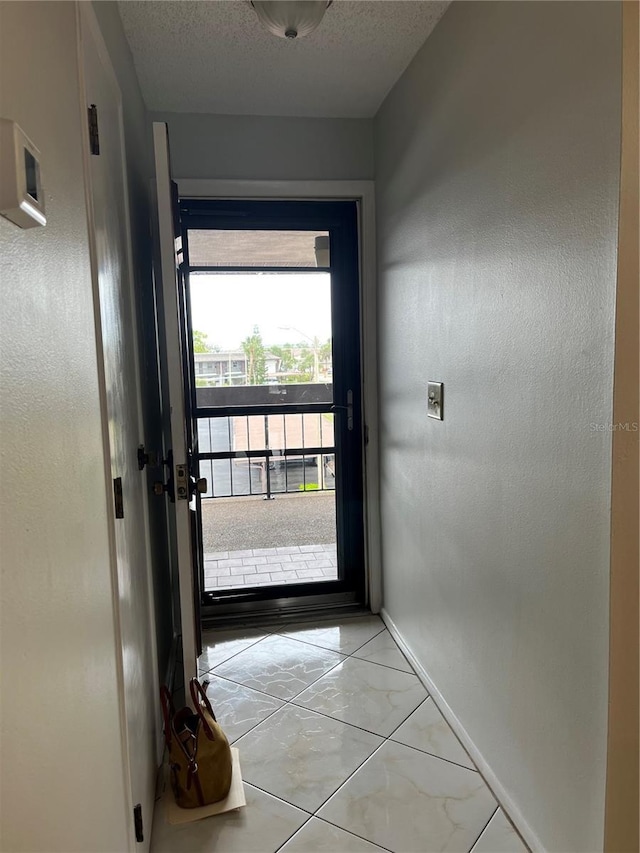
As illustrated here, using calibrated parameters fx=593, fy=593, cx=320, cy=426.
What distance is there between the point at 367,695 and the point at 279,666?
0.43 m

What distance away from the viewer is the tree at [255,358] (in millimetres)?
2854

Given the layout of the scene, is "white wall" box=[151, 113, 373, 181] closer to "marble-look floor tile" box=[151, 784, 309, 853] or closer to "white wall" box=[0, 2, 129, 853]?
"white wall" box=[0, 2, 129, 853]

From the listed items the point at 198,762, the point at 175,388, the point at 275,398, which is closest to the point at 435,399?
the point at 175,388

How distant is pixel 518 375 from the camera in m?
1.53

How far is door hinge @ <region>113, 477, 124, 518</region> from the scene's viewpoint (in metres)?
1.32

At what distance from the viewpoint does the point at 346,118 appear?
2730 millimetres

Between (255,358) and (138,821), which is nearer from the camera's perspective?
(138,821)

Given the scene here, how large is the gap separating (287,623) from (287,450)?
2.79 ft

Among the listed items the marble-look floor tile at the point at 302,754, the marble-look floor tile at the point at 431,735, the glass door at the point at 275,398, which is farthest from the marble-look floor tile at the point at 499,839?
the glass door at the point at 275,398

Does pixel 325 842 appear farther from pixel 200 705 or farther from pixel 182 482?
pixel 182 482

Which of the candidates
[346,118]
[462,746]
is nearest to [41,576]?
[462,746]

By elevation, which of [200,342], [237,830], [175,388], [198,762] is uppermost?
[200,342]

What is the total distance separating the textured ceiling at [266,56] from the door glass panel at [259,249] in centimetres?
52

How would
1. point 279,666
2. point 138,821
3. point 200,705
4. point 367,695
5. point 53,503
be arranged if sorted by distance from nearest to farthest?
point 53,503, point 138,821, point 200,705, point 367,695, point 279,666
